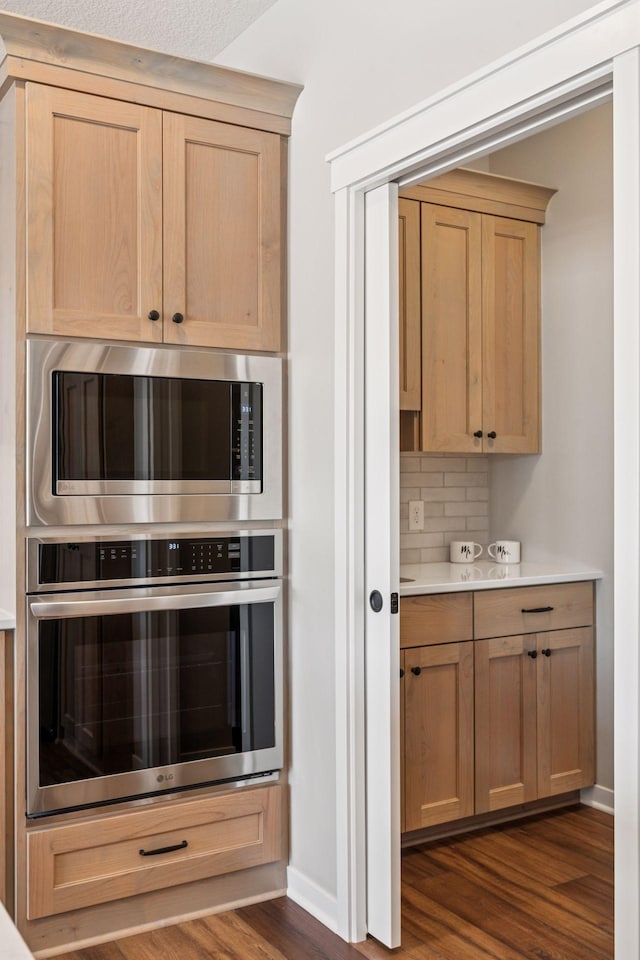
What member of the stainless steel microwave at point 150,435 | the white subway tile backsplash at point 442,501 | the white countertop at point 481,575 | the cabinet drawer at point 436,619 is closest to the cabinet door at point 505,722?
the cabinet drawer at point 436,619

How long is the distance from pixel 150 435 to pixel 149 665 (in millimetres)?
669

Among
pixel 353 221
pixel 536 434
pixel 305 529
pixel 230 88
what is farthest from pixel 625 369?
pixel 536 434

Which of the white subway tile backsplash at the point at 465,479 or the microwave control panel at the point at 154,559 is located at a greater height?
the white subway tile backsplash at the point at 465,479

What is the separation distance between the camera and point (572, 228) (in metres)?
3.63

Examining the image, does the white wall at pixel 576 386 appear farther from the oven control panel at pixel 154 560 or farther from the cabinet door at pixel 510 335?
the oven control panel at pixel 154 560

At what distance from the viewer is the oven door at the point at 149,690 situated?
7.98 feet

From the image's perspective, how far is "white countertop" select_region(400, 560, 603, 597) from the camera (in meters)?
3.07

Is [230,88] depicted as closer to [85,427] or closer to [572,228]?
[85,427]

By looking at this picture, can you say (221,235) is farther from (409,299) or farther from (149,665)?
(149,665)

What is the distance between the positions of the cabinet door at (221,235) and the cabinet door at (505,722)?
1.38 meters

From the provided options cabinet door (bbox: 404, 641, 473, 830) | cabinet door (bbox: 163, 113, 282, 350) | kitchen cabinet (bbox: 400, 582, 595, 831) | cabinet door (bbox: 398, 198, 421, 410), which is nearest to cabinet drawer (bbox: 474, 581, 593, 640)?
kitchen cabinet (bbox: 400, 582, 595, 831)

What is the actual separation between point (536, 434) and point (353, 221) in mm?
1551

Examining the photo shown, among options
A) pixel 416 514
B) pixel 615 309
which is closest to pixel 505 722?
pixel 416 514

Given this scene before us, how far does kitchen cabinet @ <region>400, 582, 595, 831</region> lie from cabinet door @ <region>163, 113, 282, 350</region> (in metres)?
1.08
